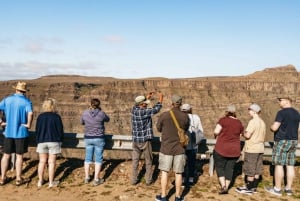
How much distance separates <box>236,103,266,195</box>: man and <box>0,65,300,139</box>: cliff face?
97998 millimetres

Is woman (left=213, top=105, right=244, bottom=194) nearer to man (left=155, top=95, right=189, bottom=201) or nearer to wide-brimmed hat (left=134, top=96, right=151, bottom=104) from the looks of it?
man (left=155, top=95, right=189, bottom=201)

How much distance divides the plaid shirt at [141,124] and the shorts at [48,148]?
1.70 metres

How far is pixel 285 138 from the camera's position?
7375 mm

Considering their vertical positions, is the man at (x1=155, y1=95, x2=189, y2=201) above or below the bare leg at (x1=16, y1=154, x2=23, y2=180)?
above

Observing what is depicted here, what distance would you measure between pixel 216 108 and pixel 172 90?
19.0 metres

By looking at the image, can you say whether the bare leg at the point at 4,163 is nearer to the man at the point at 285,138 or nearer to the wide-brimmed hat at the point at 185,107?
the wide-brimmed hat at the point at 185,107

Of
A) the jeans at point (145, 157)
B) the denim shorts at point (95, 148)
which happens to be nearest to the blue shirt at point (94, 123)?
the denim shorts at point (95, 148)

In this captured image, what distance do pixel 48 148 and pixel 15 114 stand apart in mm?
1030

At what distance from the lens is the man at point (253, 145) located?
7.28m

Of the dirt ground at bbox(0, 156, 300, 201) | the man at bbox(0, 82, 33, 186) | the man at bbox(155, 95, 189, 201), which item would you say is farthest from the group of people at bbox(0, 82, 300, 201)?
the man at bbox(155, 95, 189, 201)

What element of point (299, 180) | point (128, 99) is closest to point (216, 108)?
point (128, 99)

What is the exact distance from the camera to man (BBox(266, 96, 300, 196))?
287 inches

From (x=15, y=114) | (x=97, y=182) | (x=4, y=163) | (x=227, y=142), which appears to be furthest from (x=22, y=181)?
(x=227, y=142)

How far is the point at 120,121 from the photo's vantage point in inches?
4596
